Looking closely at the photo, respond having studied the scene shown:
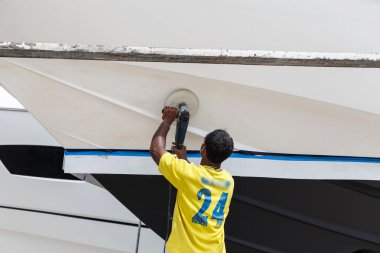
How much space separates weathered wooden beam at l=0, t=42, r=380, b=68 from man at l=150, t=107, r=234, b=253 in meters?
0.28

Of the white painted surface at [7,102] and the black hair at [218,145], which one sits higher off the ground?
the black hair at [218,145]

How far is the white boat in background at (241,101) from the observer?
1.67 m

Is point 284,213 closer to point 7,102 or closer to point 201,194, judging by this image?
point 201,194

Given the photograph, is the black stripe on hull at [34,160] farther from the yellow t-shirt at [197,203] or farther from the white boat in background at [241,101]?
the yellow t-shirt at [197,203]

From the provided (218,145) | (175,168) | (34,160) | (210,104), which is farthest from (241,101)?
(34,160)

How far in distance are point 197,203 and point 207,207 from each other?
40mm

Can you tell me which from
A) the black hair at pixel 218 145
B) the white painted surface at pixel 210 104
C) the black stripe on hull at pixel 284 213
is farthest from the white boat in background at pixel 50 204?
the black hair at pixel 218 145

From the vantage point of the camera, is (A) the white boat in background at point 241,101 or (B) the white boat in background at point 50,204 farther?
(B) the white boat in background at point 50,204

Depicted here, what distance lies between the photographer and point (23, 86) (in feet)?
5.89

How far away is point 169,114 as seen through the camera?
5.72 ft

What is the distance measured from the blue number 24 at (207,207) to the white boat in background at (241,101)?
44 cm

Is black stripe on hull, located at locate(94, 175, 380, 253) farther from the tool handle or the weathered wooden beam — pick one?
the weathered wooden beam

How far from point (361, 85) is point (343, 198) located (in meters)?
0.63

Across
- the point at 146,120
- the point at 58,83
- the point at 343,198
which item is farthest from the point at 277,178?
the point at 58,83
